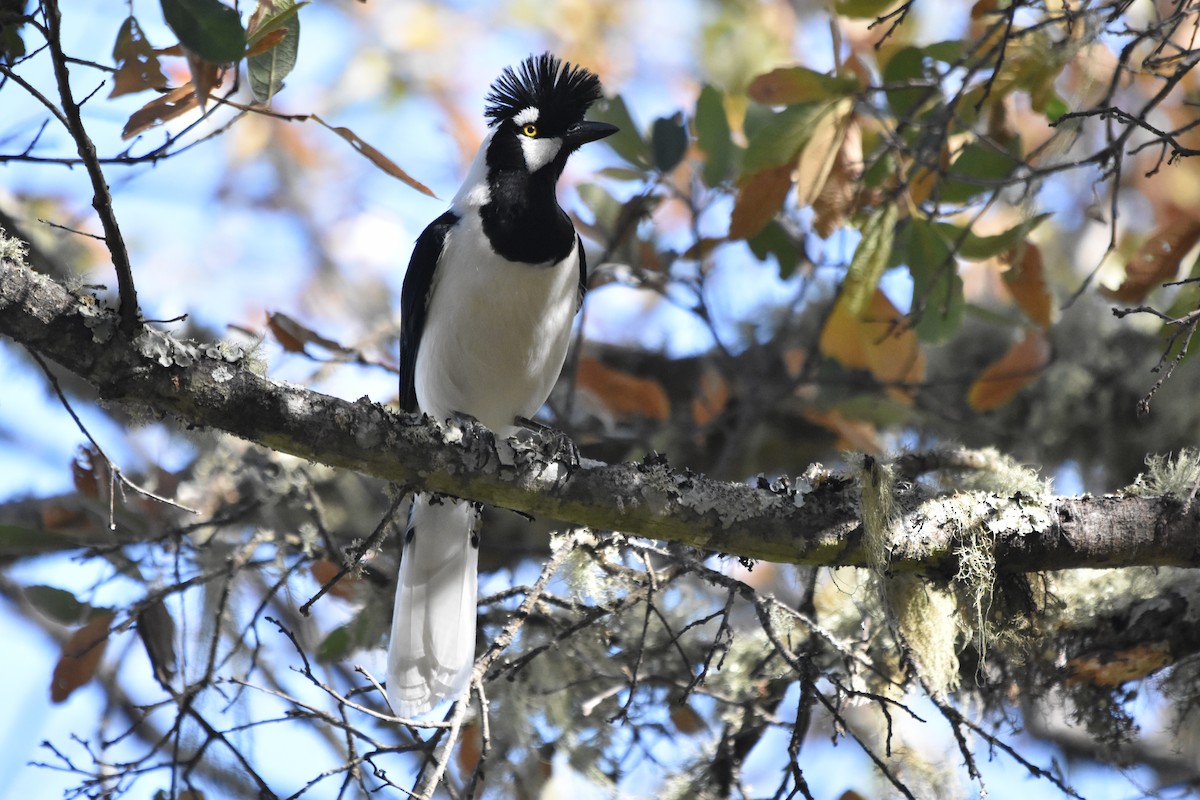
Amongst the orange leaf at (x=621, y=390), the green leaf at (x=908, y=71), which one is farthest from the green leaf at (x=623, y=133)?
the orange leaf at (x=621, y=390)

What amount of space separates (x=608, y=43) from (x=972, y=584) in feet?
23.2

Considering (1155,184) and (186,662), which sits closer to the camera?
(186,662)

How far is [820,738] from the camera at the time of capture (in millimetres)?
5832

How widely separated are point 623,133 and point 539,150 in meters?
0.30

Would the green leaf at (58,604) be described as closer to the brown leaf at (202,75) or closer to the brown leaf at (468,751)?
the brown leaf at (468,751)

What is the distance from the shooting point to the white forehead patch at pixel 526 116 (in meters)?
3.64

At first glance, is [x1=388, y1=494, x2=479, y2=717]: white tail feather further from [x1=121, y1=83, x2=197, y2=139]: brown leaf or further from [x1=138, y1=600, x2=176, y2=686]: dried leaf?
[x1=121, y1=83, x2=197, y2=139]: brown leaf

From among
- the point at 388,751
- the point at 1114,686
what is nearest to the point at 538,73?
the point at 388,751

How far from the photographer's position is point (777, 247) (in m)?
3.84

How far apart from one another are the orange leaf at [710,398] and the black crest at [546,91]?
4.65ft

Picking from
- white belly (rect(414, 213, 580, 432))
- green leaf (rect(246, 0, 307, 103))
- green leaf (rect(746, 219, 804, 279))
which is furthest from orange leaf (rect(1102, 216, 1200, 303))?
green leaf (rect(246, 0, 307, 103))

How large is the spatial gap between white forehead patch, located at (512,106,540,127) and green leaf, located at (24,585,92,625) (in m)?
1.99

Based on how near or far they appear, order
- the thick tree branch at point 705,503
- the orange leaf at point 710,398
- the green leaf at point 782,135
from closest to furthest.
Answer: the thick tree branch at point 705,503, the green leaf at point 782,135, the orange leaf at point 710,398

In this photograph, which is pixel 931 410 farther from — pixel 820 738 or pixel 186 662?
pixel 186 662
